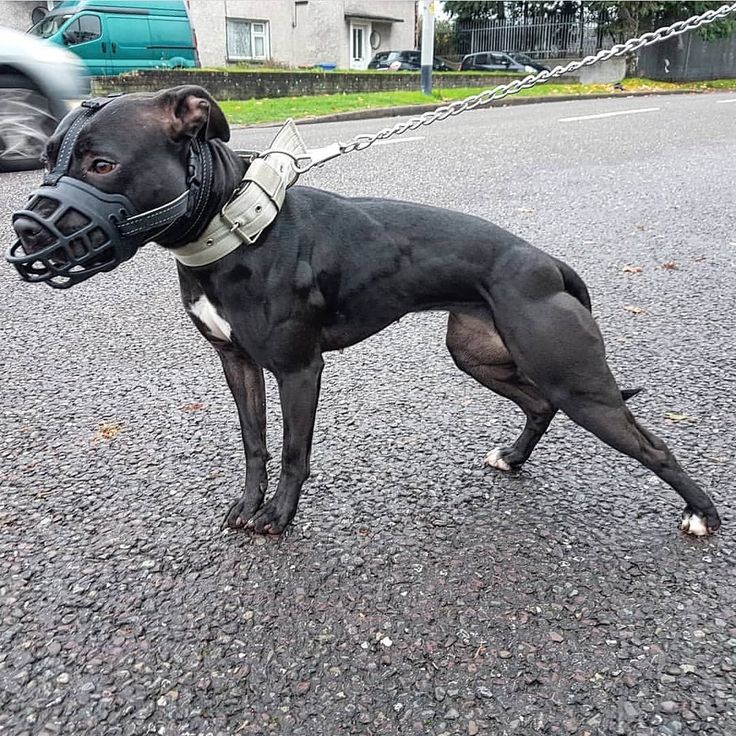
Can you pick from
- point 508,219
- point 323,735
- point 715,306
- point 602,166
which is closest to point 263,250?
point 323,735

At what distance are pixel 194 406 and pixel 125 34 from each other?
66.1 feet

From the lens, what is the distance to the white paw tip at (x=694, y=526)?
2404 mm

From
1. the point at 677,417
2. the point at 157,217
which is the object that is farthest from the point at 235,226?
the point at 677,417

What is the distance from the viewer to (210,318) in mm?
2268

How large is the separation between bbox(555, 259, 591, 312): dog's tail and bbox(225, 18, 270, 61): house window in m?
31.3

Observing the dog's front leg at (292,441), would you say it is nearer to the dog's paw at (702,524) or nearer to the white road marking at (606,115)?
the dog's paw at (702,524)

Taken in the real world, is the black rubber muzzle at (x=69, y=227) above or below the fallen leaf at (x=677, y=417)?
above

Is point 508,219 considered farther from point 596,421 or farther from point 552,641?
point 552,641

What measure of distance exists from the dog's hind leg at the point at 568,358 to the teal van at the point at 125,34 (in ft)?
67.2

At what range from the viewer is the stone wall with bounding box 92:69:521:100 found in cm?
1678

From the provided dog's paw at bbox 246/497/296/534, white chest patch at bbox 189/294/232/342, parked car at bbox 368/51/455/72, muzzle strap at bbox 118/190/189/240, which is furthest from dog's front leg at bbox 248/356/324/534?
parked car at bbox 368/51/455/72

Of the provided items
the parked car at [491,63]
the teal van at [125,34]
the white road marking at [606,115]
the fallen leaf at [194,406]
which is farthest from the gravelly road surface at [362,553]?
the parked car at [491,63]

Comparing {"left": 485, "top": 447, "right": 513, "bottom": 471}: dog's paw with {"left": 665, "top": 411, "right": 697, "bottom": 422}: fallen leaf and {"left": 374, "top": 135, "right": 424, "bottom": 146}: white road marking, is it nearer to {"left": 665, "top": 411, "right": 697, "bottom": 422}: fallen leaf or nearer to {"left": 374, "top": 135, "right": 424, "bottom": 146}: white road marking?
{"left": 665, "top": 411, "right": 697, "bottom": 422}: fallen leaf

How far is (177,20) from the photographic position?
20797mm
